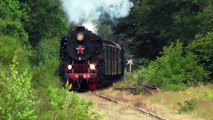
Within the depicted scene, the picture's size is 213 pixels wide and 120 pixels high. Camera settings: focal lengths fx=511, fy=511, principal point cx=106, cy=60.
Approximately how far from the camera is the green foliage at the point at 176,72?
2534cm

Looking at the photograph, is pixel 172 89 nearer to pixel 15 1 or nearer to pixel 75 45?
pixel 75 45

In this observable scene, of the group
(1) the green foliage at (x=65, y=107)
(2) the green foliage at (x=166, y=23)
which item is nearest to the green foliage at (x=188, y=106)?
(1) the green foliage at (x=65, y=107)

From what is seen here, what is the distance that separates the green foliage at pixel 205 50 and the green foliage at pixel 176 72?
0.64m

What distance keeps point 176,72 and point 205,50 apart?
2.15 metres

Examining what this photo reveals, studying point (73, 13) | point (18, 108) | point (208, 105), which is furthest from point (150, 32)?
point (18, 108)

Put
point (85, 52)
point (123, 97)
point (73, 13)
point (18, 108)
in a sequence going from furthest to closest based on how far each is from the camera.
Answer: point (73, 13) → point (85, 52) → point (123, 97) → point (18, 108)

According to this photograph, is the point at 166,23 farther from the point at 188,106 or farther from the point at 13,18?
the point at 188,106

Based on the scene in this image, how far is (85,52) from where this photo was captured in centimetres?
2733

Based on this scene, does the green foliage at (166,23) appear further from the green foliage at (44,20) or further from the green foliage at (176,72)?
the green foliage at (44,20)

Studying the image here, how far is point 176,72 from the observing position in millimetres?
26047

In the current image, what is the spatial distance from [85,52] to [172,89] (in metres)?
5.78

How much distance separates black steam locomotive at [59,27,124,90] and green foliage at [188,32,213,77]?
15.7ft

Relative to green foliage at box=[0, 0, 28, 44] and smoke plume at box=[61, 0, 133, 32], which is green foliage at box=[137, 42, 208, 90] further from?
green foliage at box=[0, 0, 28, 44]

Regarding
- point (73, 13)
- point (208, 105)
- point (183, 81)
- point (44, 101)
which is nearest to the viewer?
point (44, 101)
